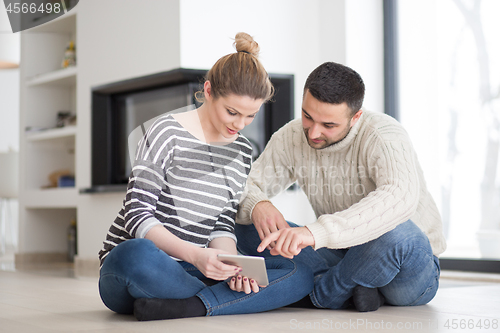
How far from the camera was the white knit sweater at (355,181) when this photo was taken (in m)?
1.43

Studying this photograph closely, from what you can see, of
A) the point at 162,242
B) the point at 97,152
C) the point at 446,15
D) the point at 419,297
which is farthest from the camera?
the point at 97,152

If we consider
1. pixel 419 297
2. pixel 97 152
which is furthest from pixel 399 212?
pixel 97 152

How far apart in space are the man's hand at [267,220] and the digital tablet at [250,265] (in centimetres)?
17

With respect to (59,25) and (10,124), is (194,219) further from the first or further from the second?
(10,124)

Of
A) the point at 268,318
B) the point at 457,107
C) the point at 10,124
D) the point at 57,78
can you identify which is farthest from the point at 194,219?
the point at 10,124

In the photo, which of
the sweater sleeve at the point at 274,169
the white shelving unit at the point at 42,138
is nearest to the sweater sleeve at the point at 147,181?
the sweater sleeve at the point at 274,169

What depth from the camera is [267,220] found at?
5.19 ft

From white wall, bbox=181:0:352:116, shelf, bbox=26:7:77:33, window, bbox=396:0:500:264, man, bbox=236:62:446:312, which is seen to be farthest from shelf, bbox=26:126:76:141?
man, bbox=236:62:446:312

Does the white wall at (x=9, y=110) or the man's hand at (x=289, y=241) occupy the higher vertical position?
the white wall at (x=9, y=110)

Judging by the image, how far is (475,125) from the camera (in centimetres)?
300

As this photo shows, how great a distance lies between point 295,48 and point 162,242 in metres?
2.15

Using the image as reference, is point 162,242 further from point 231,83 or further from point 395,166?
point 395,166

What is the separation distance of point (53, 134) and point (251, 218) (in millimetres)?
2582

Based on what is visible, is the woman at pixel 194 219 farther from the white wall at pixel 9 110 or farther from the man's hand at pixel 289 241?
the white wall at pixel 9 110
